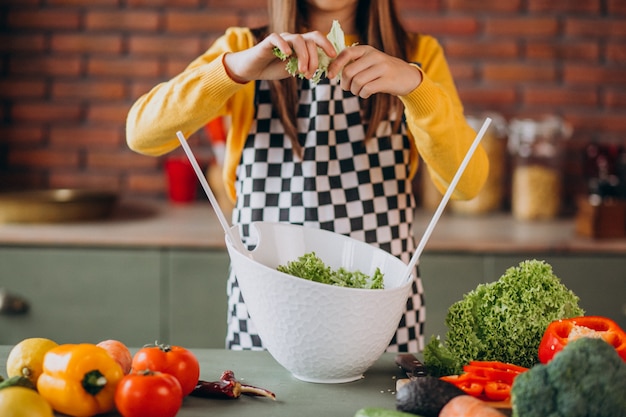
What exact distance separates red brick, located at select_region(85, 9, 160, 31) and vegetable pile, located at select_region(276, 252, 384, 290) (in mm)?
1946

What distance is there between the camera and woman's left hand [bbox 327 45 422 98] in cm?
124

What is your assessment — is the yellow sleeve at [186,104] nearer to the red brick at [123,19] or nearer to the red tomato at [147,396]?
the red tomato at [147,396]

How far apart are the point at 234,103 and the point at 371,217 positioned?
1.17 feet

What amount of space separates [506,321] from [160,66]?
2042 millimetres

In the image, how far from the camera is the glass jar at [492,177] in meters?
2.72

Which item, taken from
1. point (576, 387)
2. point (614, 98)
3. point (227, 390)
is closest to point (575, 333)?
point (576, 387)

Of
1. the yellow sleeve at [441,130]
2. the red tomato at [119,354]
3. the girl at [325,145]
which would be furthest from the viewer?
the girl at [325,145]

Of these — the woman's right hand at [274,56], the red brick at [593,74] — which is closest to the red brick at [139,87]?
the red brick at [593,74]

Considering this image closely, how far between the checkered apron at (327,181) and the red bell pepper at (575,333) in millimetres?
599

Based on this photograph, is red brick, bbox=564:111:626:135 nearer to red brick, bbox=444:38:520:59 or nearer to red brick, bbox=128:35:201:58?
red brick, bbox=444:38:520:59

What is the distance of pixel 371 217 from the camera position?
1.66 m

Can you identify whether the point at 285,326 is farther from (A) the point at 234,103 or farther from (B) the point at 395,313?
(A) the point at 234,103

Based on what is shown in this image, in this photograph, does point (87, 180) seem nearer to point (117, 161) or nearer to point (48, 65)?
point (117, 161)

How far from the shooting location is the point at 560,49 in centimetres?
285
